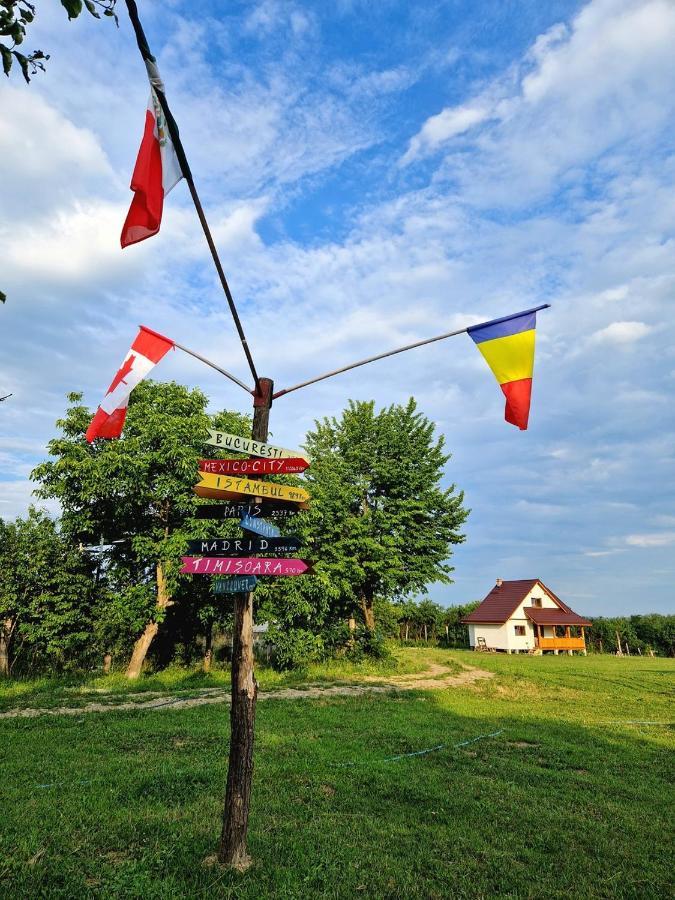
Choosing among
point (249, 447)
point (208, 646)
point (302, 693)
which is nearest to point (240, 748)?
point (249, 447)

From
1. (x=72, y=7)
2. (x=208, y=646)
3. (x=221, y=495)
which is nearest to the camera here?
(x=72, y=7)

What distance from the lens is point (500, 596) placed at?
48.4 meters

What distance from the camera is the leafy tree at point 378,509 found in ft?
78.8

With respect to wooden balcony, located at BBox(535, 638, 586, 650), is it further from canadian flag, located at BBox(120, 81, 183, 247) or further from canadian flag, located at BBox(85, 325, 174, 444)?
canadian flag, located at BBox(120, 81, 183, 247)

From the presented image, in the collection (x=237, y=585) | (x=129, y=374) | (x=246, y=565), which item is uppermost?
(x=129, y=374)

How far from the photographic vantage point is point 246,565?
5234 mm

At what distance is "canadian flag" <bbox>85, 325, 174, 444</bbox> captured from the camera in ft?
18.5

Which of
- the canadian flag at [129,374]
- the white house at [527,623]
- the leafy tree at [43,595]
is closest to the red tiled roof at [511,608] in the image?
the white house at [527,623]

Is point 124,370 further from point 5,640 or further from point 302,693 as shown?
point 5,640

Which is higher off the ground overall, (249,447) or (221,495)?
(249,447)

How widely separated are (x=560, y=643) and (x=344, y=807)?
1740 inches

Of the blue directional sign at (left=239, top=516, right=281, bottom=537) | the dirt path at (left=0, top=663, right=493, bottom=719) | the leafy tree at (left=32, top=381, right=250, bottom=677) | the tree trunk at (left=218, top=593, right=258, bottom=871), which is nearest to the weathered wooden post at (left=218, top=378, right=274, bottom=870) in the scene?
the tree trunk at (left=218, top=593, right=258, bottom=871)

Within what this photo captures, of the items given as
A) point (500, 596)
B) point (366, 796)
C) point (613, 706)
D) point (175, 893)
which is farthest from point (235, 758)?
point (500, 596)

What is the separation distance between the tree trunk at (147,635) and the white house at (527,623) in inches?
1315
